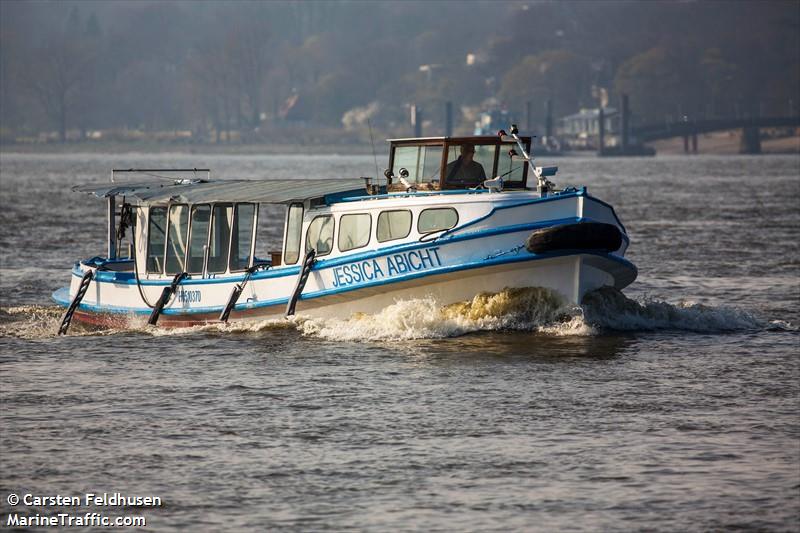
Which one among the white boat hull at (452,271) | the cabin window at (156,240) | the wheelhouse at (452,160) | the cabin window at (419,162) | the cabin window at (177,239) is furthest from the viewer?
the cabin window at (156,240)

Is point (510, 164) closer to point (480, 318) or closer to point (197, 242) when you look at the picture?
point (480, 318)

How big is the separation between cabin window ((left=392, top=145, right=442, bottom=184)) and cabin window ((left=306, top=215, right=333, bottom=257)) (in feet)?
6.74

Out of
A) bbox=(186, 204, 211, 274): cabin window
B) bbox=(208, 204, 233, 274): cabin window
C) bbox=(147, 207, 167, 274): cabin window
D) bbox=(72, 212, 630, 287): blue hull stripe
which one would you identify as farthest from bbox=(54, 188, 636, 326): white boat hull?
bbox=(147, 207, 167, 274): cabin window

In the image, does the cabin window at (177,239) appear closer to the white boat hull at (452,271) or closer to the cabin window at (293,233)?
the white boat hull at (452,271)

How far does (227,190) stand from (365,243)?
433 cm

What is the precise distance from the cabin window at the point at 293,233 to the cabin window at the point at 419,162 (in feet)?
7.46

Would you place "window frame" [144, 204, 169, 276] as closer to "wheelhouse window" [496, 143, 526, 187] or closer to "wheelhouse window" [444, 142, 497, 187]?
"wheelhouse window" [444, 142, 497, 187]

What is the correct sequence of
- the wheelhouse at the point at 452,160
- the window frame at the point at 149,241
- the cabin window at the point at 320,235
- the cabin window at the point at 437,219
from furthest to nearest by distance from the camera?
the window frame at the point at 149,241, the wheelhouse at the point at 452,160, the cabin window at the point at 320,235, the cabin window at the point at 437,219

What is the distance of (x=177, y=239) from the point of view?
3316cm

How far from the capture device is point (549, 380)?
82.7 ft

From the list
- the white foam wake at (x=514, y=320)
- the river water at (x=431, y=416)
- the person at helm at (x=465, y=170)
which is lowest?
the river water at (x=431, y=416)

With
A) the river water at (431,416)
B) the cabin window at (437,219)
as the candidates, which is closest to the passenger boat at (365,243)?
the cabin window at (437,219)

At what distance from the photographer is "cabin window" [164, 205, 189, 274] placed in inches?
1300

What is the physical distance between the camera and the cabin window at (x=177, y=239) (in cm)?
3303
